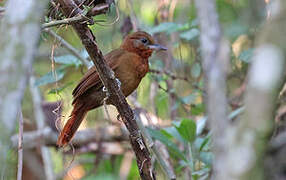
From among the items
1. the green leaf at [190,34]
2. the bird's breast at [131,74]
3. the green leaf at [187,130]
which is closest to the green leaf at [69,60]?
the bird's breast at [131,74]

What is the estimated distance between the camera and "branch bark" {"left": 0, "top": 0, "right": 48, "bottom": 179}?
48.9 inches

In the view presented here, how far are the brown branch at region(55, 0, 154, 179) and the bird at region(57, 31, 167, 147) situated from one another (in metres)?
0.84

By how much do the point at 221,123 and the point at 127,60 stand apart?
2669 mm

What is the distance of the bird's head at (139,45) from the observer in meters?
4.22

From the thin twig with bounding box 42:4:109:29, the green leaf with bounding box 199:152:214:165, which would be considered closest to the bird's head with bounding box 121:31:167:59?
the green leaf with bounding box 199:152:214:165

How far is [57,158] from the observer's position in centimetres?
582

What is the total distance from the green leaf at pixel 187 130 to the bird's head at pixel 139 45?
3.09ft

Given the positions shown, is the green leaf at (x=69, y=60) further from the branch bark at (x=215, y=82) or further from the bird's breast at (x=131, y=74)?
the branch bark at (x=215, y=82)

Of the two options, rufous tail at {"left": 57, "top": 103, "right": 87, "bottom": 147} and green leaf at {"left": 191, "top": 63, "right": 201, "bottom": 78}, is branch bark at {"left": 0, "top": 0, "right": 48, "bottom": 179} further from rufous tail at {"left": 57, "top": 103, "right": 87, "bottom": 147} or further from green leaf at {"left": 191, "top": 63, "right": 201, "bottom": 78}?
green leaf at {"left": 191, "top": 63, "right": 201, "bottom": 78}

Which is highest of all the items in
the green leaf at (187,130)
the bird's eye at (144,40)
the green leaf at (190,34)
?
the bird's eye at (144,40)

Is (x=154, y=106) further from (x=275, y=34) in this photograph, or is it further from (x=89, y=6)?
(x=275, y=34)

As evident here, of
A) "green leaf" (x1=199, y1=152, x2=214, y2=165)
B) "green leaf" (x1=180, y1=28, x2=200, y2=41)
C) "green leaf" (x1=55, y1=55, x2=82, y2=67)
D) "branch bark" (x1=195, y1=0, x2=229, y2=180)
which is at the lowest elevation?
"green leaf" (x1=199, y1=152, x2=214, y2=165)

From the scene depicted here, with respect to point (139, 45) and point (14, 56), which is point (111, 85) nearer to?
point (14, 56)

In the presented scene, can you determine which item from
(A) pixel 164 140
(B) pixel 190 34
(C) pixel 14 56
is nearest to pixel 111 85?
(A) pixel 164 140
